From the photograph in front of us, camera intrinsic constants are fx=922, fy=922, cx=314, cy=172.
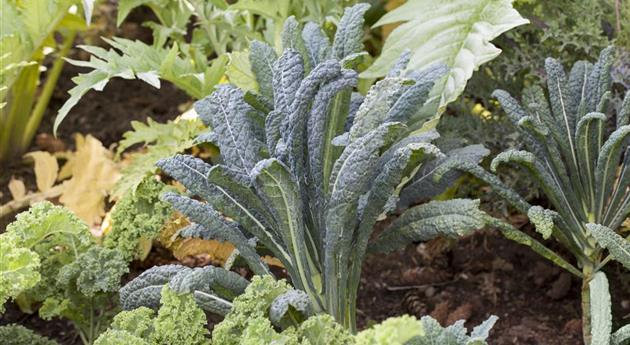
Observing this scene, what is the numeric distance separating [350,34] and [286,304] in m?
0.59

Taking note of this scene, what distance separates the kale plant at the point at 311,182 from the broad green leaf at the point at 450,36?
180mm

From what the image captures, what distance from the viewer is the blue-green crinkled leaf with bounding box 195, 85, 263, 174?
165cm

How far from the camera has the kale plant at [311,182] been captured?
1.57 metres

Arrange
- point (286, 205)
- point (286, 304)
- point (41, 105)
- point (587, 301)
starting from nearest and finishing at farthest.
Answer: point (286, 304) < point (286, 205) < point (587, 301) < point (41, 105)

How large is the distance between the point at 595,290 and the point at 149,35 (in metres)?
2.41

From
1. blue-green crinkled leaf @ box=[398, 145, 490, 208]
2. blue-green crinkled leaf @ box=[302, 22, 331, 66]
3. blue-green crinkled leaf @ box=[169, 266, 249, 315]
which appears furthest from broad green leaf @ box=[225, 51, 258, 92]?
blue-green crinkled leaf @ box=[169, 266, 249, 315]

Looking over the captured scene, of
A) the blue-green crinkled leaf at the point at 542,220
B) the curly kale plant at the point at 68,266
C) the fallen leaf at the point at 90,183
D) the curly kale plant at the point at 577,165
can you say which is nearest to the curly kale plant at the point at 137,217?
the curly kale plant at the point at 68,266

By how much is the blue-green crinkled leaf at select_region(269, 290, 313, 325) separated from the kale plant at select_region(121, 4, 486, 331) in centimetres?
4

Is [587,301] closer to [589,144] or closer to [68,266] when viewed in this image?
[589,144]

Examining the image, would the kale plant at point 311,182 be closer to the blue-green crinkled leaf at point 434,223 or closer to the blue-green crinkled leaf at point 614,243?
the blue-green crinkled leaf at point 434,223

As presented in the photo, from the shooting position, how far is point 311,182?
168 centimetres

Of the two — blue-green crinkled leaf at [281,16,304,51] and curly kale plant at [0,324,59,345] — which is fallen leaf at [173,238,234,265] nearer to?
curly kale plant at [0,324,59,345]

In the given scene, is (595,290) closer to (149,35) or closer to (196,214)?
(196,214)

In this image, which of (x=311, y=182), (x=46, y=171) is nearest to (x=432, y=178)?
(x=311, y=182)
